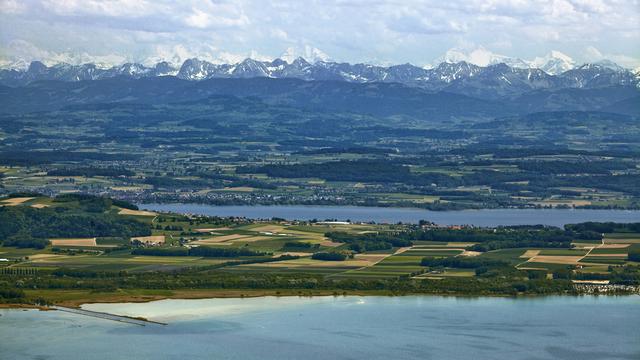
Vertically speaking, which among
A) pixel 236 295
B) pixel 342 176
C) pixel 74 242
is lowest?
pixel 236 295

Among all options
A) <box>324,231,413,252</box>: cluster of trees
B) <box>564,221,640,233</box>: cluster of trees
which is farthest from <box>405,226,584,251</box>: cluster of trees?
<box>324,231,413,252</box>: cluster of trees

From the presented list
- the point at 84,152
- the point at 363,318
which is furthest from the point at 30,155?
the point at 363,318

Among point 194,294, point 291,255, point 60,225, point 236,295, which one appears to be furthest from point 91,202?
point 236,295

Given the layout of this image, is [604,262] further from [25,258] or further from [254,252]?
[25,258]

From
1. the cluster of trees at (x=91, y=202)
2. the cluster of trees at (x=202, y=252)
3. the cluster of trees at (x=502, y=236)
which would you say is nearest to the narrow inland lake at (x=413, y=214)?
the cluster of trees at (x=502, y=236)

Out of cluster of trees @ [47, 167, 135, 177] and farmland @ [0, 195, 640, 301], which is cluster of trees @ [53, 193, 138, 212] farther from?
cluster of trees @ [47, 167, 135, 177]

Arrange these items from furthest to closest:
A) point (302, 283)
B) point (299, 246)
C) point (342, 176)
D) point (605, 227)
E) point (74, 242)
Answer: point (342, 176)
point (605, 227)
point (74, 242)
point (299, 246)
point (302, 283)

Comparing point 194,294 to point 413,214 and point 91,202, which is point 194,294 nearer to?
point 91,202
